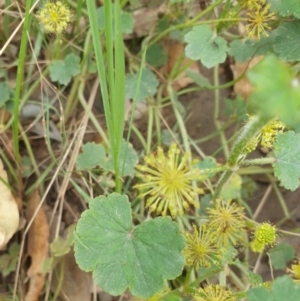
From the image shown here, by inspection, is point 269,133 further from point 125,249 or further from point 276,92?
point 276,92

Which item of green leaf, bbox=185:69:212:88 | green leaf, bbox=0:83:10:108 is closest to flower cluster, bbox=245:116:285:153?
green leaf, bbox=185:69:212:88

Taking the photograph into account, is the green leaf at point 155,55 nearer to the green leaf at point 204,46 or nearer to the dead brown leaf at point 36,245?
the green leaf at point 204,46

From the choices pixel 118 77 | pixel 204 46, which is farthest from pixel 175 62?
pixel 118 77

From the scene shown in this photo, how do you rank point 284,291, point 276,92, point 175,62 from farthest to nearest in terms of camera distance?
point 175,62 < point 284,291 < point 276,92

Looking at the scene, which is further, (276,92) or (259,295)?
(259,295)

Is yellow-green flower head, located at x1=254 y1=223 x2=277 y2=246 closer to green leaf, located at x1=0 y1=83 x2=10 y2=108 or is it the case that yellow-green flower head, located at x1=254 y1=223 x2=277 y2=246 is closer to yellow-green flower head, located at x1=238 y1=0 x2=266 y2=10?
yellow-green flower head, located at x1=238 y1=0 x2=266 y2=10

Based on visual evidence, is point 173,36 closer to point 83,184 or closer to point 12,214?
point 83,184
